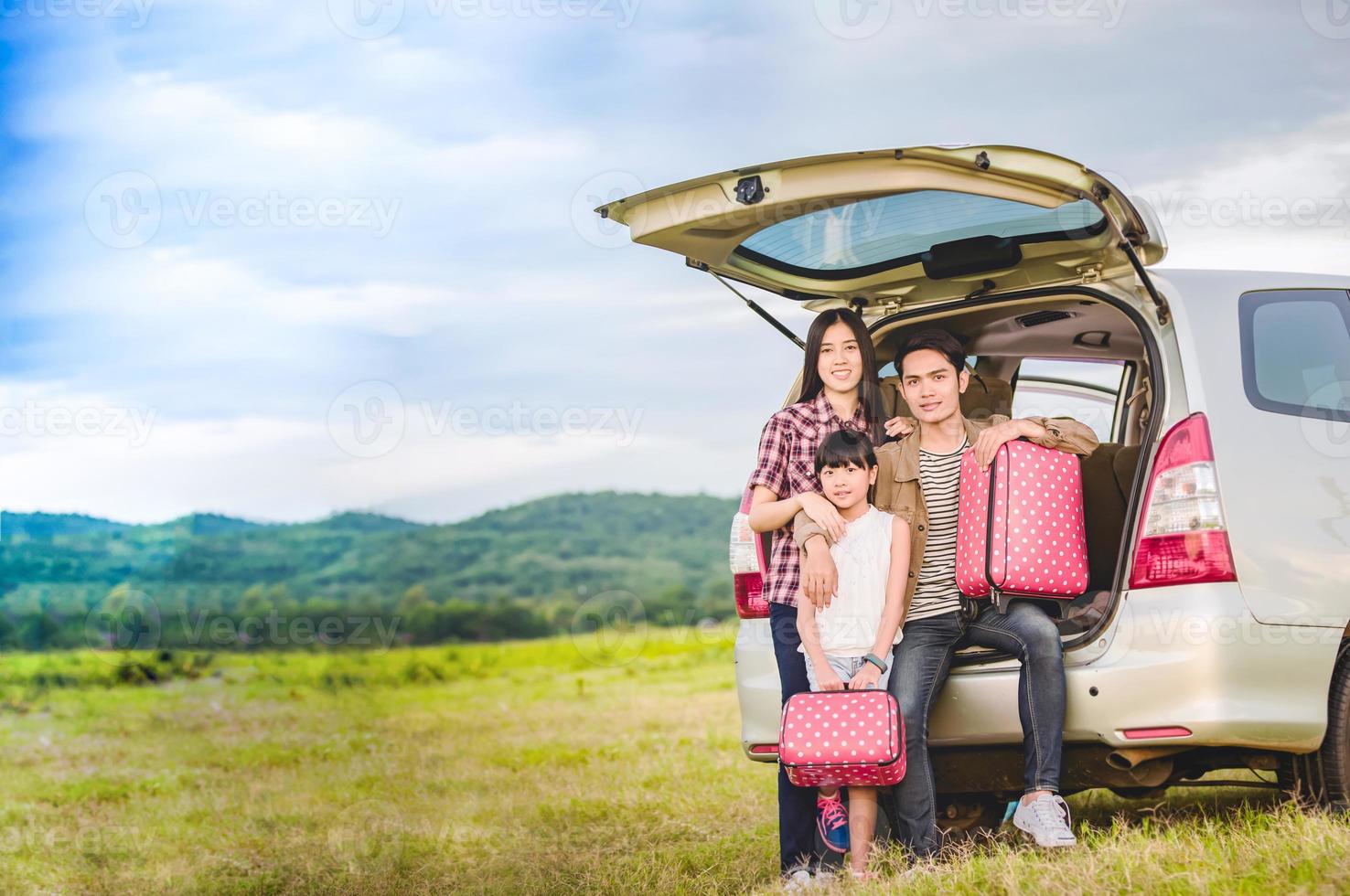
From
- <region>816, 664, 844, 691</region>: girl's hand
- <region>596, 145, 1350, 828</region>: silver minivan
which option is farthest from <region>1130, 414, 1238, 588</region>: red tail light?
<region>816, 664, 844, 691</region>: girl's hand

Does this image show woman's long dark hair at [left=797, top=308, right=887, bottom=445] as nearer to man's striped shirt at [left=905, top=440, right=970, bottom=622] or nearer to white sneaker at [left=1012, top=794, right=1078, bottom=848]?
man's striped shirt at [left=905, top=440, right=970, bottom=622]

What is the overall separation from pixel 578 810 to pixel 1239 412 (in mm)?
3770

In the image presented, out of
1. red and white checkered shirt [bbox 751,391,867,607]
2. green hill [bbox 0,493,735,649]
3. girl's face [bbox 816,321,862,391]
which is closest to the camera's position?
red and white checkered shirt [bbox 751,391,867,607]

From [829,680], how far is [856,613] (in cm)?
23

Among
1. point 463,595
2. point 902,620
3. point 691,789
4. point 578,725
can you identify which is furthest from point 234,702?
point 463,595

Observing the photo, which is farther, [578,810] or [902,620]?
[578,810]

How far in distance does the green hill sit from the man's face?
24.2 ft

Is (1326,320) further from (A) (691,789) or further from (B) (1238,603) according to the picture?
(A) (691,789)

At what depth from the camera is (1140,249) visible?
155 inches

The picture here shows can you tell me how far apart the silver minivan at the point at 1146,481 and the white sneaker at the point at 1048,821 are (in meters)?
0.20

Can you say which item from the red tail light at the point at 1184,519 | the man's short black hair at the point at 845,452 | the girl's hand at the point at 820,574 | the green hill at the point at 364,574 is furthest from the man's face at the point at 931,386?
the green hill at the point at 364,574

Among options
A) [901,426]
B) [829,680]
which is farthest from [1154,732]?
[901,426]

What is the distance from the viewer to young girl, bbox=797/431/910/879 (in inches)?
153

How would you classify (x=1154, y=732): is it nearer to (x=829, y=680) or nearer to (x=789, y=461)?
(x=829, y=680)
